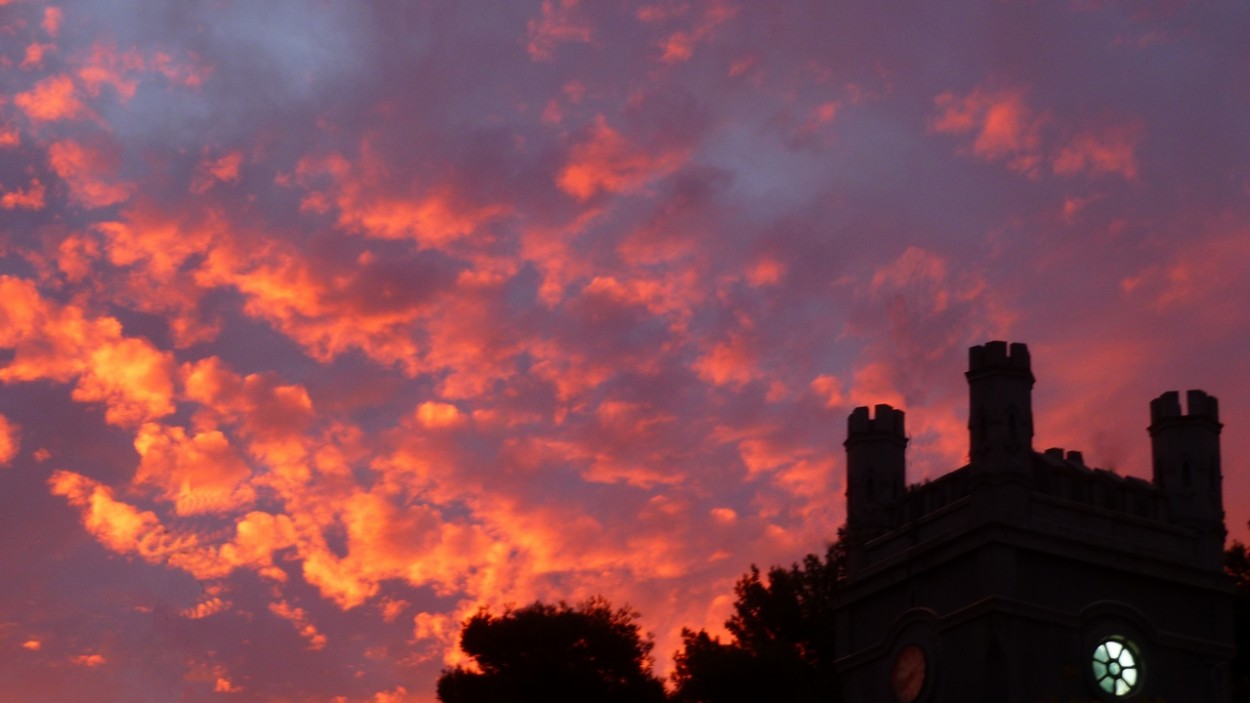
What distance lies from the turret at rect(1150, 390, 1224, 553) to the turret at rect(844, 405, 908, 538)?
964cm

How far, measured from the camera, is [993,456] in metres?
55.3

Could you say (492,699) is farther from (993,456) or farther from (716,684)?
(993,456)

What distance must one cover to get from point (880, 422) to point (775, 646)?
21.3 meters

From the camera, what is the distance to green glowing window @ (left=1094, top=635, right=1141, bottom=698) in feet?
176

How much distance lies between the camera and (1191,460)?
5797 cm

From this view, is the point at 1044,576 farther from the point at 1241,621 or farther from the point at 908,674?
the point at 1241,621

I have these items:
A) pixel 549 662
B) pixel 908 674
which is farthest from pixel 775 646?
pixel 908 674

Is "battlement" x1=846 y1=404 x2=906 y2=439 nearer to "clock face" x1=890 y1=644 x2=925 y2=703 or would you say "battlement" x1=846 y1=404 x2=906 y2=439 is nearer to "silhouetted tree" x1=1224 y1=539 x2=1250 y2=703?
"clock face" x1=890 y1=644 x2=925 y2=703

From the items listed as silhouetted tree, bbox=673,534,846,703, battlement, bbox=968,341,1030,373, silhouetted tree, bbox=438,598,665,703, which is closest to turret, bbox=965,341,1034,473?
battlement, bbox=968,341,1030,373

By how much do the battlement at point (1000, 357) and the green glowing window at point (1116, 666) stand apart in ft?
32.0

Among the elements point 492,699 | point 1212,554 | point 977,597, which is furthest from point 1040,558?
point 492,699

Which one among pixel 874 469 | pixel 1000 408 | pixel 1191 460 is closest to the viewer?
pixel 1000 408

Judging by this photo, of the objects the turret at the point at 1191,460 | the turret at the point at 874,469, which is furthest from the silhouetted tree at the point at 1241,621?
the turret at the point at 874,469

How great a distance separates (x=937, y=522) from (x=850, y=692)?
7544 mm
